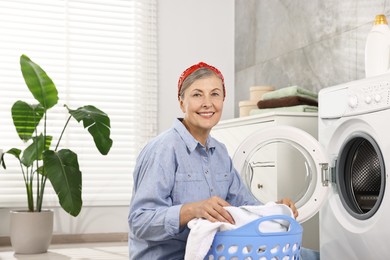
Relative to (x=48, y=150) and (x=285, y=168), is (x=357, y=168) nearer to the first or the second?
(x=285, y=168)

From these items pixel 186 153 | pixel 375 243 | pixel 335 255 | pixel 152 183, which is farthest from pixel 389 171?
pixel 152 183

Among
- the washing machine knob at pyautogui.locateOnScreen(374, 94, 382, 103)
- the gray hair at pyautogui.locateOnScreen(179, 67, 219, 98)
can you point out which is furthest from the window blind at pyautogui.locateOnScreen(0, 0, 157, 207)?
the gray hair at pyautogui.locateOnScreen(179, 67, 219, 98)

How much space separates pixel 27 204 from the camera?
403 centimetres

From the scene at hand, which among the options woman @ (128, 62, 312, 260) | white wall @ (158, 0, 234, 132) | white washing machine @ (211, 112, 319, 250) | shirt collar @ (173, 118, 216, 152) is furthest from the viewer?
white wall @ (158, 0, 234, 132)

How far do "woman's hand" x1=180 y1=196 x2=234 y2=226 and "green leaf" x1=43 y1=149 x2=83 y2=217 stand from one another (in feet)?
7.20

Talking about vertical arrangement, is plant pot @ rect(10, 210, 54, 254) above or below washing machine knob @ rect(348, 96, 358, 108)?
below

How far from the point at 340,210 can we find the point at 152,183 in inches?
42.8

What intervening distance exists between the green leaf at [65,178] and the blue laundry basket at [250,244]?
7.47ft

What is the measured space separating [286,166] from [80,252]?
1667 mm

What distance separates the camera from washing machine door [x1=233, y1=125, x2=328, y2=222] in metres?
2.29

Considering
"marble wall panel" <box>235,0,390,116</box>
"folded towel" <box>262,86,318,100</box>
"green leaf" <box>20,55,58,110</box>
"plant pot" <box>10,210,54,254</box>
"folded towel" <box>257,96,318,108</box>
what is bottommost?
"plant pot" <box>10,210,54,254</box>

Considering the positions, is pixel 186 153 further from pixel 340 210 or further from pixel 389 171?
pixel 340 210

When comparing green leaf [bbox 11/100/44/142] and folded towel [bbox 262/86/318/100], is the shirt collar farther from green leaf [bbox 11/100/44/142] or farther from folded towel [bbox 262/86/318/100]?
green leaf [bbox 11/100/44/142]

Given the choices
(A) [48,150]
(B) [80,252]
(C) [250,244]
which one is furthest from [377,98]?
(B) [80,252]
